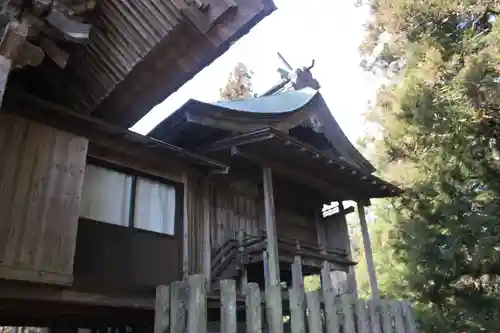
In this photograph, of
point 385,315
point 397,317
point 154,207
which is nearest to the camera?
point 385,315

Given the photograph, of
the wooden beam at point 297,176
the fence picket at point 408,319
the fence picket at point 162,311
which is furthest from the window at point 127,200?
the fence picket at point 408,319

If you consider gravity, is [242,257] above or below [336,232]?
below

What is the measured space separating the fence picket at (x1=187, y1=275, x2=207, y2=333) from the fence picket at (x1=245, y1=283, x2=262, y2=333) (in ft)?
1.56

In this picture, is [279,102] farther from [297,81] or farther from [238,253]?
[238,253]

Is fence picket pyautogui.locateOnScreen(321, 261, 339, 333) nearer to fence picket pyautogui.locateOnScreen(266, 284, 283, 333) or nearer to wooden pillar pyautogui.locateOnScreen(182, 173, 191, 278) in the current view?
fence picket pyautogui.locateOnScreen(266, 284, 283, 333)

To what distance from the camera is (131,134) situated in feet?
22.3

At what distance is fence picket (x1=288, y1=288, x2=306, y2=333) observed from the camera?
456 centimetres

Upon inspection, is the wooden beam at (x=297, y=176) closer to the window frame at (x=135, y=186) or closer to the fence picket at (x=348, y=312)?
the window frame at (x=135, y=186)

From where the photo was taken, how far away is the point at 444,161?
35.6ft

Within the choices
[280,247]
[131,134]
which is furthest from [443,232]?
[131,134]

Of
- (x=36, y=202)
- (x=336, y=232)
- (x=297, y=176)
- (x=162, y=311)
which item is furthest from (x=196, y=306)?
(x=336, y=232)

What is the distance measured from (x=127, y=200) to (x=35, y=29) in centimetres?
402

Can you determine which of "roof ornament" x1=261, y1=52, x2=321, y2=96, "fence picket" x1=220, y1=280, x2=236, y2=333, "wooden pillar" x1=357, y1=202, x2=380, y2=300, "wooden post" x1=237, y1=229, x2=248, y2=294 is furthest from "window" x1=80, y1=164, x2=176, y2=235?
"roof ornament" x1=261, y1=52, x2=321, y2=96

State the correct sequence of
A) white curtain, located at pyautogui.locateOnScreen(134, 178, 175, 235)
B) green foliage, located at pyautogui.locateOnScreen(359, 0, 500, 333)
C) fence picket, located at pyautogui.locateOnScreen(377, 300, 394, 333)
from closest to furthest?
fence picket, located at pyautogui.locateOnScreen(377, 300, 394, 333) → white curtain, located at pyautogui.locateOnScreen(134, 178, 175, 235) → green foliage, located at pyautogui.locateOnScreen(359, 0, 500, 333)
